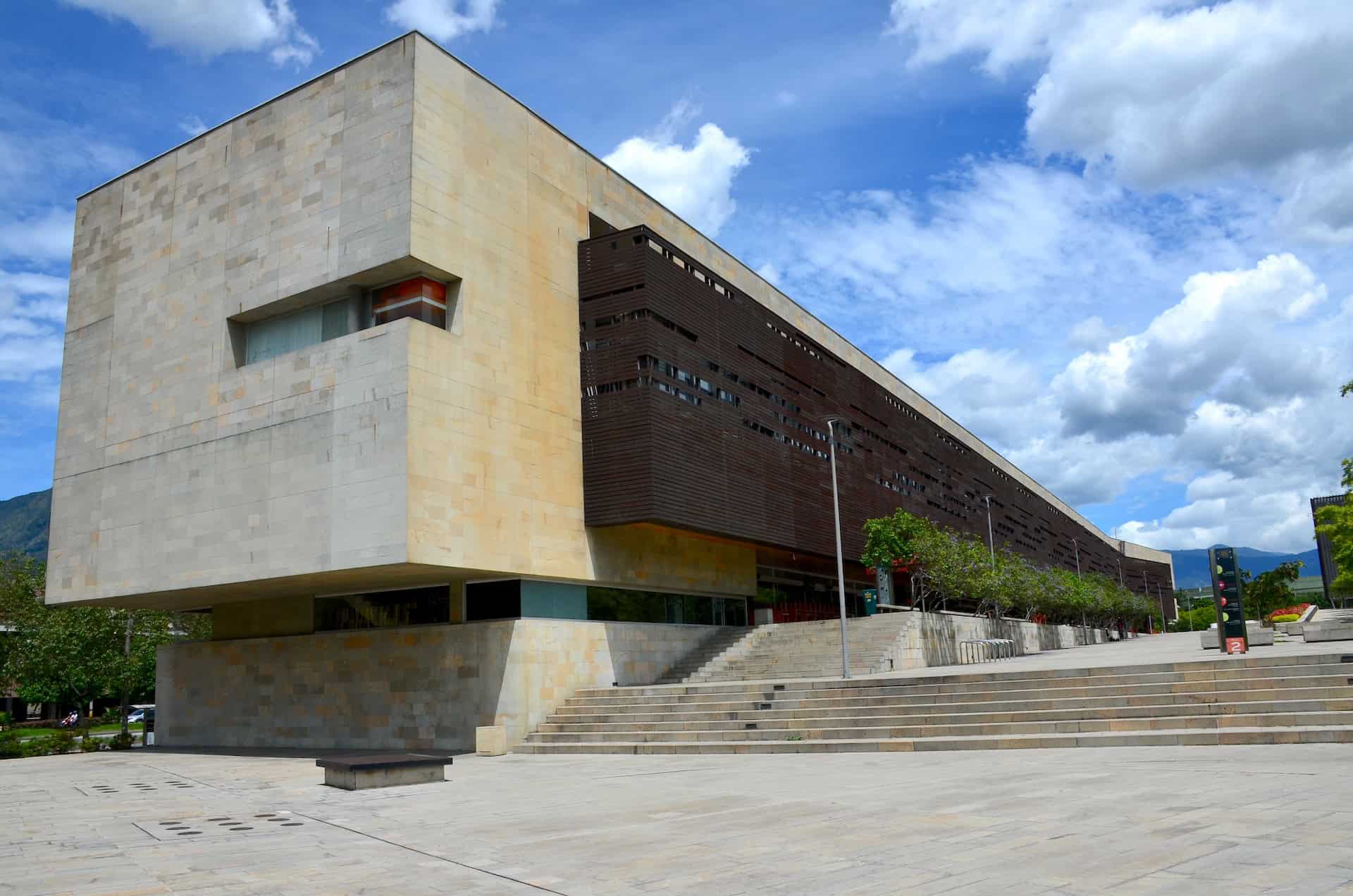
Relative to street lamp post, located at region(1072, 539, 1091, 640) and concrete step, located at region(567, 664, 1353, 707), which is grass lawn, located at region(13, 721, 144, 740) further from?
street lamp post, located at region(1072, 539, 1091, 640)

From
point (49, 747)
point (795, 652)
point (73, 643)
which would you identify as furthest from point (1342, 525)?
point (73, 643)

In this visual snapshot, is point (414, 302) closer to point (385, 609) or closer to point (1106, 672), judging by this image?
point (385, 609)

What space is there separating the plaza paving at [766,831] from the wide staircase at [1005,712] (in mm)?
1488

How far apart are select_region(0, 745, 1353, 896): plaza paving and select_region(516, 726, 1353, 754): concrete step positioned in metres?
0.63

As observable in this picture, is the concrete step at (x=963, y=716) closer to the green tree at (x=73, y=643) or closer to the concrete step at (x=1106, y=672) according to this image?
the concrete step at (x=1106, y=672)

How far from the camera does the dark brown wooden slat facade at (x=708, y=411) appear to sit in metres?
32.4

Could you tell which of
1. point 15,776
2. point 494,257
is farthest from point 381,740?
point 494,257

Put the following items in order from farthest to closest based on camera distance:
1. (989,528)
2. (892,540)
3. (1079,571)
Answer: (1079,571) → (989,528) → (892,540)

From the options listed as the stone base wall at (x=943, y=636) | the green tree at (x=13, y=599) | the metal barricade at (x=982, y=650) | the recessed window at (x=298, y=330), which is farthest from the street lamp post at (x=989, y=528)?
the green tree at (x=13, y=599)

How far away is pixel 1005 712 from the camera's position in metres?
21.2

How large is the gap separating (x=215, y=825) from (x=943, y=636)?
33503mm

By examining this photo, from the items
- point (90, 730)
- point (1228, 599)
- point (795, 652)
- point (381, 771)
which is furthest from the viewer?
point (90, 730)

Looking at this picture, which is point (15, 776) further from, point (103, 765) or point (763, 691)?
point (763, 691)

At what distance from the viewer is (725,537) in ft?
121
